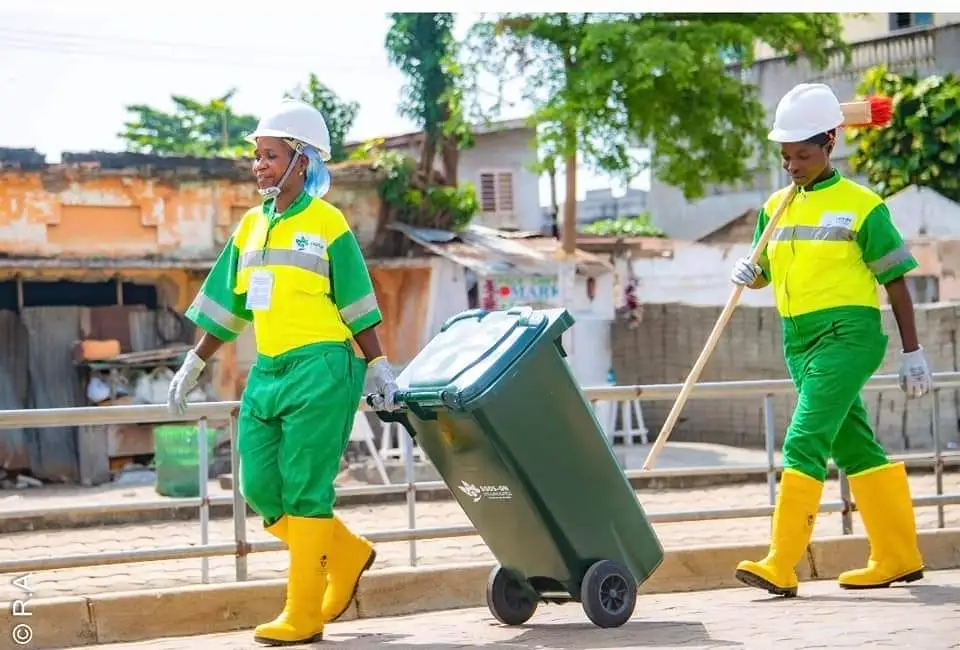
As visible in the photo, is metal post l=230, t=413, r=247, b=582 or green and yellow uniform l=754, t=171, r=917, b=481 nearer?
green and yellow uniform l=754, t=171, r=917, b=481

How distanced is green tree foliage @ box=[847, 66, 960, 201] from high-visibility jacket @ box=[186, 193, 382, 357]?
18.1 metres

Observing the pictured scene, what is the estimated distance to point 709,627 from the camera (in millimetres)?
5629

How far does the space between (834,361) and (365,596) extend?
2068mm

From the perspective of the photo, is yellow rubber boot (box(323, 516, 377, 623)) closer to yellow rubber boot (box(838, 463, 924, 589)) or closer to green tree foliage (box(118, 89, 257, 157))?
yellow rubber boot (box(838, 463, 924, 589))

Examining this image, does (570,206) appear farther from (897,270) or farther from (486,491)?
(486,491)

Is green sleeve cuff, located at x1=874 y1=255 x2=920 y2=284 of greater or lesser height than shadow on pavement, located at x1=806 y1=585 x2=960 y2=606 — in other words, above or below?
above

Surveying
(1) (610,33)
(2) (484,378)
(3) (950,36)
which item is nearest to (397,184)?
(1) (610,33)

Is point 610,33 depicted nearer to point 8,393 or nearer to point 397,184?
point 397,184

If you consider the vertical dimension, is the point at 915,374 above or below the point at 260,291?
below

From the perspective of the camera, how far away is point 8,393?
61.3ft

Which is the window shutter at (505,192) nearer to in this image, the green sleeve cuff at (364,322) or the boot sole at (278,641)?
the green sleeve cuff at (364,322)

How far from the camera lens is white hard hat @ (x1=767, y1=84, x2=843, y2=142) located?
6340 mm

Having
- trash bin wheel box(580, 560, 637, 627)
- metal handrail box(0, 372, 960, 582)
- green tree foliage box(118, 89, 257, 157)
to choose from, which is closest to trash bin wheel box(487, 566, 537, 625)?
trash bin wheel box(580, 560, 637, 627)

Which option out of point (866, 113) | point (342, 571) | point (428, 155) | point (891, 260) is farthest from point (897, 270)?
point (428, 155)
